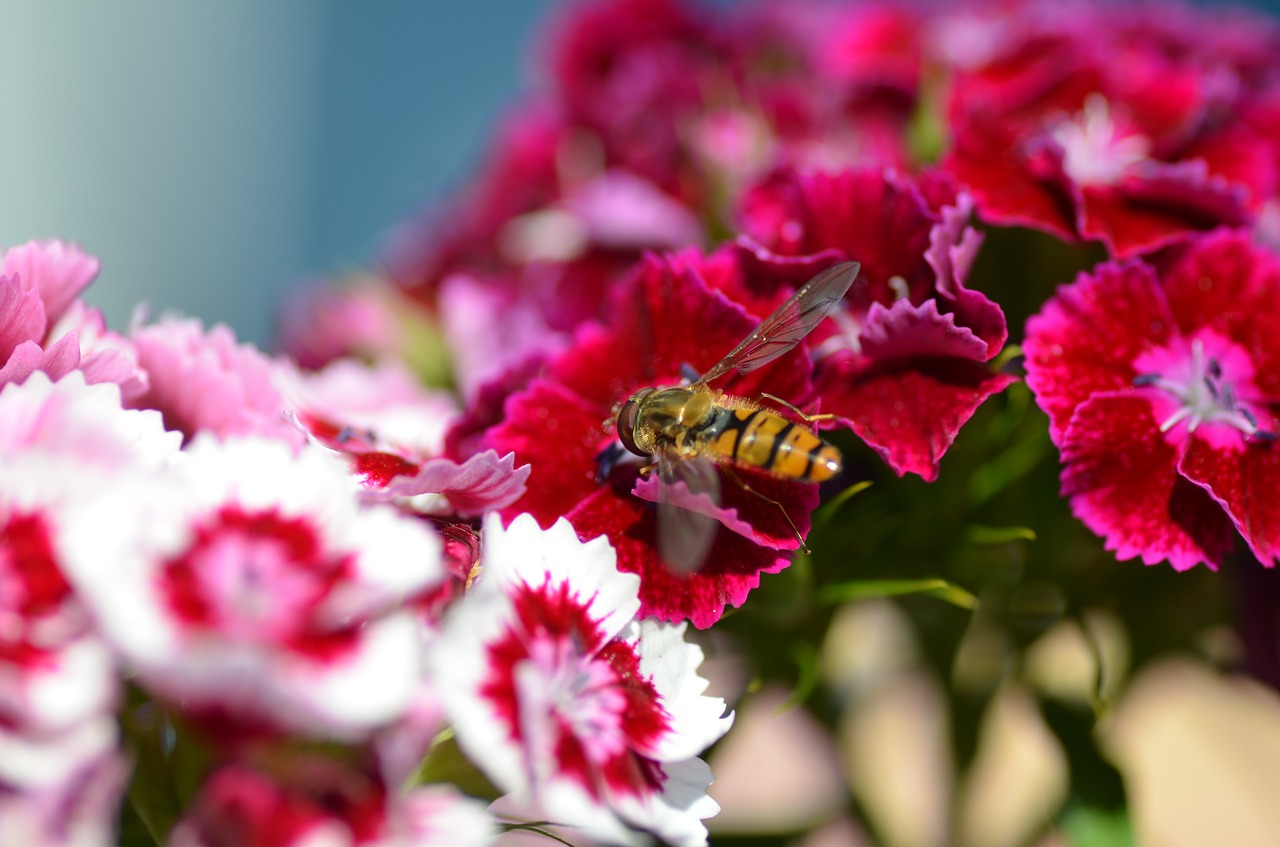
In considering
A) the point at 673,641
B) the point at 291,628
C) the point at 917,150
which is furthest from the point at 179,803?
the point at 917,150

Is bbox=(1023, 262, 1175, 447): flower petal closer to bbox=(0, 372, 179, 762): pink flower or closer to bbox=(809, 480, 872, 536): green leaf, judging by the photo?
bbox=(809, 480, 872, 536): green leaf

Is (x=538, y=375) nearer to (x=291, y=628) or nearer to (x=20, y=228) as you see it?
(x=291, y=628)

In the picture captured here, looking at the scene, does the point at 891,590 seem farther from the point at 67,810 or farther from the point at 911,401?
the point at 67,810

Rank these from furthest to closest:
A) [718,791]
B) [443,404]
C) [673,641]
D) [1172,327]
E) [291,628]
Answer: [718,791]
[443,404]
[1172,327]
[673,641]
[291,628]

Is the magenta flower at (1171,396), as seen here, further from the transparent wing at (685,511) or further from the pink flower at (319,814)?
the pink flower at (319,814)

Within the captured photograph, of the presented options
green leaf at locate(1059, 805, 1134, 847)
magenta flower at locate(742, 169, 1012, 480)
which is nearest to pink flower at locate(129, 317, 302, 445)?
magenta flower at locate(742, 169, 1012, 480)
